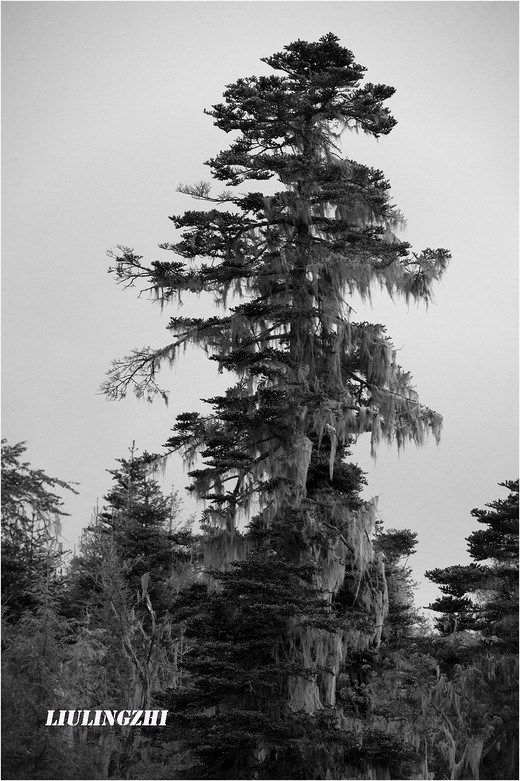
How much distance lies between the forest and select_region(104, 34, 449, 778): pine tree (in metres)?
0.05

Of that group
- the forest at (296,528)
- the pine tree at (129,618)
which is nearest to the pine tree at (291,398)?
the forest at (296,528)

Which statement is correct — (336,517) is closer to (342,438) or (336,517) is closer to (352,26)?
(342,438)

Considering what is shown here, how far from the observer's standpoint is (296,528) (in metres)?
19.5

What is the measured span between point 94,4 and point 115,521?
27.4 metres

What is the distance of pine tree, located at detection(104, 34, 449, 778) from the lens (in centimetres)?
1831

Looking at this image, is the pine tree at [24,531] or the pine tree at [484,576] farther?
the pine tree at [24,531]

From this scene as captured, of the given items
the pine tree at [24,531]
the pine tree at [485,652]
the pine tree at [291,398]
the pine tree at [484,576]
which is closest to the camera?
the pine tree at [291,398]

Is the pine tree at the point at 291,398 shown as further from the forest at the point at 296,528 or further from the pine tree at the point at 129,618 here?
the pine tree at the point at 129,618

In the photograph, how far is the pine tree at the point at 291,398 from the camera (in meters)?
18.3

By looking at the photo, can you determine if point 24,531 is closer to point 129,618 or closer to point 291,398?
point 129,618

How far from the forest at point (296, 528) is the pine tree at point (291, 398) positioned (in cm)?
5

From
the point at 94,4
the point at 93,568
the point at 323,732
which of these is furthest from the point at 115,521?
the point at 94,4

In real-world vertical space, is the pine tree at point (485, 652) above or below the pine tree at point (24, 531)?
below

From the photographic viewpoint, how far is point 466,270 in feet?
181
